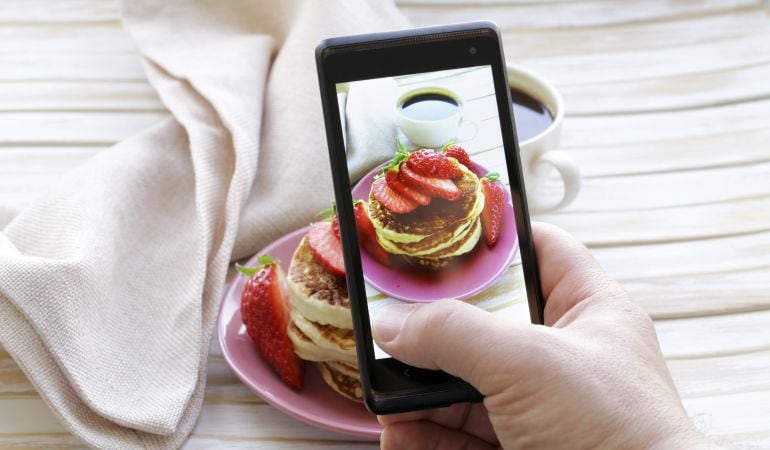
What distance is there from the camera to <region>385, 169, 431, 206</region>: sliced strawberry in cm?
73

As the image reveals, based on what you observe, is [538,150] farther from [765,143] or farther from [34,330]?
[34,330]

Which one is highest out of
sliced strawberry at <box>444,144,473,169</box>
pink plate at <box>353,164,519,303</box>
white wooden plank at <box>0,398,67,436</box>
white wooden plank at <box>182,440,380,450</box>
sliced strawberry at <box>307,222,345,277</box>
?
sliced strawberry at <box>444,144,473,169</box>

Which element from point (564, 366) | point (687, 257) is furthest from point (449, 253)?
point (687, 257)

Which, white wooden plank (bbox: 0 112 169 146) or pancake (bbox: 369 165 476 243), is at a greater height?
pancake (bbox: 369 165 476 243)

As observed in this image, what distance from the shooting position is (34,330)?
0.82 m

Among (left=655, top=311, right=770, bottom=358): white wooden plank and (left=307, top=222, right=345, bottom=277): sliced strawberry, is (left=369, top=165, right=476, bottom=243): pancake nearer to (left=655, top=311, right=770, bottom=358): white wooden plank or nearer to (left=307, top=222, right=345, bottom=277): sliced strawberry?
(left=307, top=222, right=345, bottom=277): sliced strawberry

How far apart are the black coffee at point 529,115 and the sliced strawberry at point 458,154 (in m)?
0.25

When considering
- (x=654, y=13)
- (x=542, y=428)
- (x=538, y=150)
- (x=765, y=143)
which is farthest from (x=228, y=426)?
(x=654, y=13)

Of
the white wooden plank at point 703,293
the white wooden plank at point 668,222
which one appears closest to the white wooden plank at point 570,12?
the white wooden plank at point 668,222

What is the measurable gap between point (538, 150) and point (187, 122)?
40cm

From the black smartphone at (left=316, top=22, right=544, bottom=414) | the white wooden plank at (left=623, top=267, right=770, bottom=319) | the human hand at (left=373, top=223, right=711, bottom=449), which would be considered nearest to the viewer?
the human hand at (left=373, top=223, right=711, bottom=449)

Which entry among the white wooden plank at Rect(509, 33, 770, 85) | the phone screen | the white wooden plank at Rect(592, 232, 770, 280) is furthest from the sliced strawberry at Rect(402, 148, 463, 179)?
the white wooden plank at Rect(509, 33, 770, 85)

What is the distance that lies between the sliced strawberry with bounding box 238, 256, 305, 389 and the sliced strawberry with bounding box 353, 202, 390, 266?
6.7 inches

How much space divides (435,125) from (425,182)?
46 millimetres
